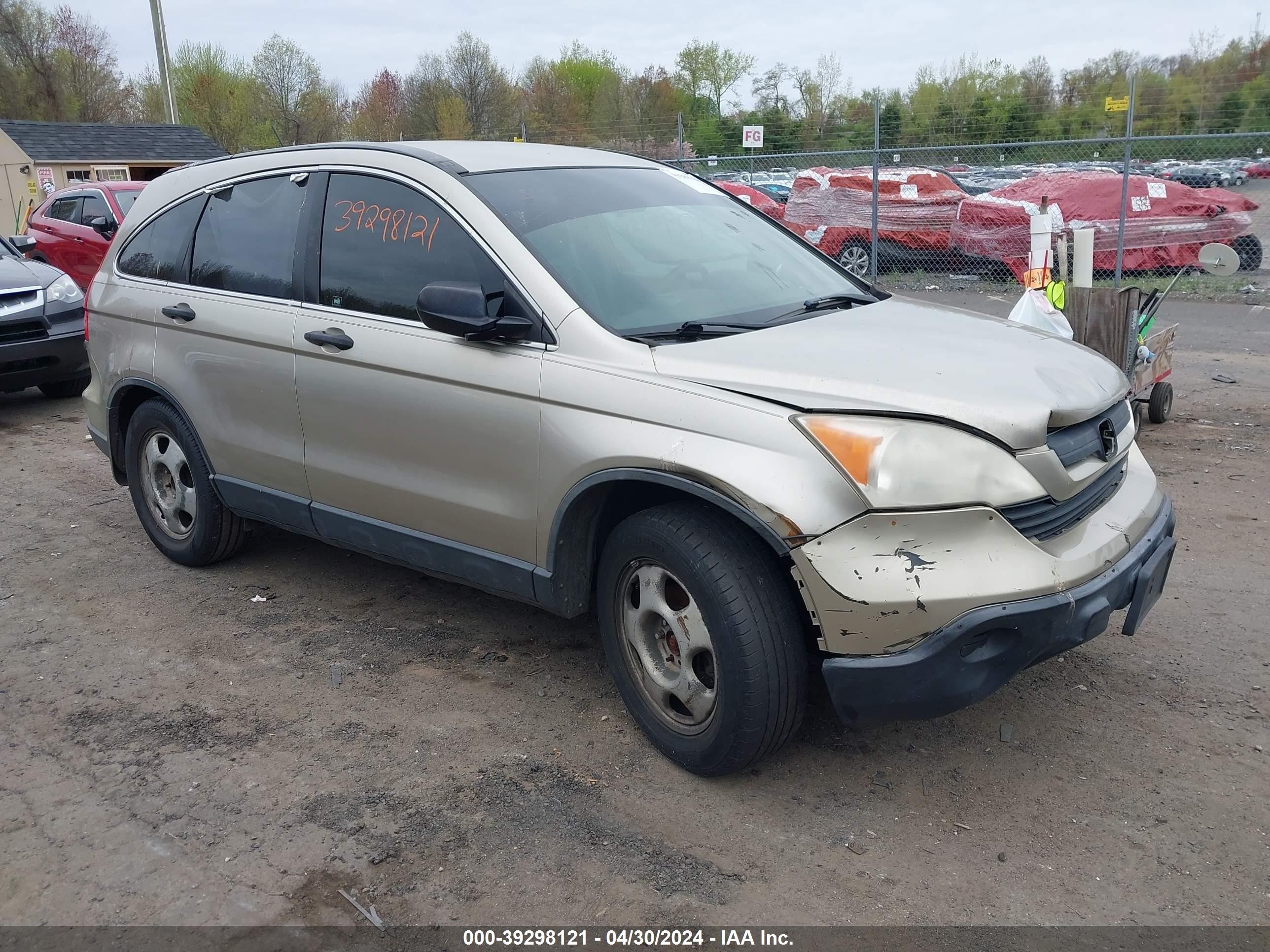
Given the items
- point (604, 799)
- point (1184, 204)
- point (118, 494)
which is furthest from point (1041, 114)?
point (604, 799)

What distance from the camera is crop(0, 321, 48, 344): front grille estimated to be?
28.0 feet

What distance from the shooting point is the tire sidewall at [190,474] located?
15.9ft

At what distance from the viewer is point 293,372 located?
13.8ft

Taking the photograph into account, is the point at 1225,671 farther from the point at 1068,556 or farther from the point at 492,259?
the point at 492,259

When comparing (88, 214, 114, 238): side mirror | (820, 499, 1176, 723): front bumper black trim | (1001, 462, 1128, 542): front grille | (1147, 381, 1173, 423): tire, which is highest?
(88, 214, 114, 238): side mirror

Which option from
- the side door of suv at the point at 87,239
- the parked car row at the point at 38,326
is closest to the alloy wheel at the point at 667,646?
the parked car row at the point at 38,326

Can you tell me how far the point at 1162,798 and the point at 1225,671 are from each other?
0.97 metres

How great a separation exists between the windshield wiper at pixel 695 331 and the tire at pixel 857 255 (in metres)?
12.3

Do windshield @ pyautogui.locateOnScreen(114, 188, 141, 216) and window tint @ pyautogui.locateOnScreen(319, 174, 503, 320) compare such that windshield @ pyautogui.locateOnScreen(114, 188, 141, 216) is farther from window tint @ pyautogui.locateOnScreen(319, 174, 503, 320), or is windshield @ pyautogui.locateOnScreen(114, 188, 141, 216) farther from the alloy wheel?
the alloy wheel

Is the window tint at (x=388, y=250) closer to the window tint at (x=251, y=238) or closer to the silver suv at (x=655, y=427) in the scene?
the silver suv at (x=655, y=427)

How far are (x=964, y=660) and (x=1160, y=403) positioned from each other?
216 inches

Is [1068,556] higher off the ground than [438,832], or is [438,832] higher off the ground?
[1068,556]

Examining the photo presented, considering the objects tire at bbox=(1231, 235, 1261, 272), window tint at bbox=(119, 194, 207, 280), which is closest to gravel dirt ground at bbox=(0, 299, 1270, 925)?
window tint at bbox=(119, 194, 207, 280)

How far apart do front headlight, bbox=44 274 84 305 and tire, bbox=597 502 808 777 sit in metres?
7.42
